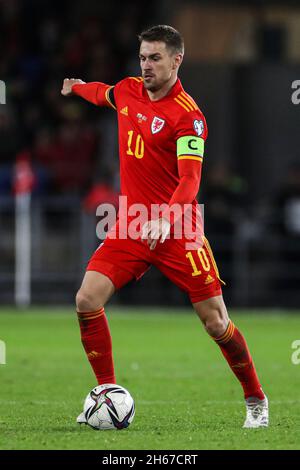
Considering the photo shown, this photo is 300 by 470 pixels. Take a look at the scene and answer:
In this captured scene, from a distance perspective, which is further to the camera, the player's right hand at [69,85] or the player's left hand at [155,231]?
the player's right hand at [69,85]

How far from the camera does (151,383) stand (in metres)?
11.3

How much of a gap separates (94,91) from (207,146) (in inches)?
549

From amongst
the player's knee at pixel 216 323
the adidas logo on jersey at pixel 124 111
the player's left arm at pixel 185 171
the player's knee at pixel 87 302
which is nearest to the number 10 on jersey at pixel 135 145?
the adidas logo on jersey at pixel 124 111

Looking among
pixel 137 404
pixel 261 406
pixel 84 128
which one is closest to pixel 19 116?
pixel 84 128

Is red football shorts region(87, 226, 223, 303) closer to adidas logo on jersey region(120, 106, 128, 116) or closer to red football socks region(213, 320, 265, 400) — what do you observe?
red football socks region(213, 320, 265, 400)

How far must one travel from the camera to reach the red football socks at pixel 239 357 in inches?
328

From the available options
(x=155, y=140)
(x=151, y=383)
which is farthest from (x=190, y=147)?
(x=151, y=383)

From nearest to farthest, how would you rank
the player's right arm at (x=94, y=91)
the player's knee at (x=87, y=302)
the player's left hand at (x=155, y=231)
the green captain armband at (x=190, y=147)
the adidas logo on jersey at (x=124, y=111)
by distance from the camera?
the player's left hand at (x=155, y=231) → the green captain armband at (x=190, y=147) → the player's knee at (x=87, y=302) → the adidas logo on jersey at (x=124, y=111) → the player's right arm at (x=94, y=91)

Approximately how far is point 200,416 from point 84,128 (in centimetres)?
1433

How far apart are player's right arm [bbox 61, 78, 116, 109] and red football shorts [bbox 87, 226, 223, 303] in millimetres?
1144

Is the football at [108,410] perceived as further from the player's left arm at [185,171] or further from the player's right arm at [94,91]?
the player's right arm at [94,91]

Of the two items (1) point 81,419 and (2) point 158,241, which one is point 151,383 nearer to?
(1) point 81,419

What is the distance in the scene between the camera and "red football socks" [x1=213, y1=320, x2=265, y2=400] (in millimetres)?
8320
